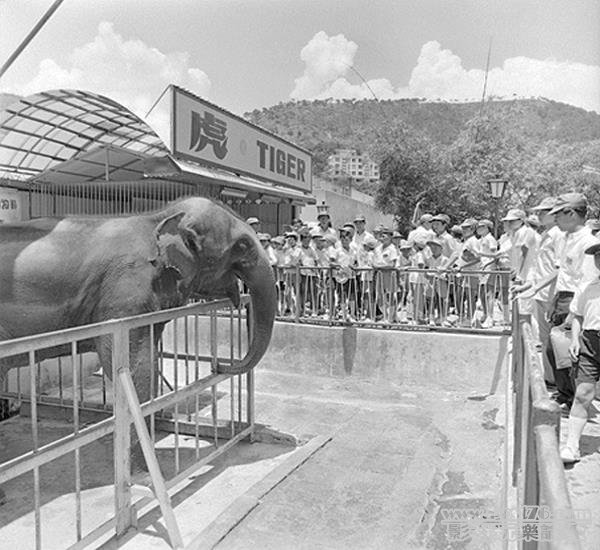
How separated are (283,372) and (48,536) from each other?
495 cm

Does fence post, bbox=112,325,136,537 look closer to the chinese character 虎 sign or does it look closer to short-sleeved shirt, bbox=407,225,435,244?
short-sleeved shirt, bbox=407,225,435,244

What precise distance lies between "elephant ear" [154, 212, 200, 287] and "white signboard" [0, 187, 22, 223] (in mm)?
8939

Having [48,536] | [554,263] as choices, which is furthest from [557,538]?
[554,263]

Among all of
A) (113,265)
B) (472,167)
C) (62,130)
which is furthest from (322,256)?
(472,167)

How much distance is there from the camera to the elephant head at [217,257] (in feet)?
14.1

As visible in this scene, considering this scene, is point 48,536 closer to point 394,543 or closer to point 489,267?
point 394,543

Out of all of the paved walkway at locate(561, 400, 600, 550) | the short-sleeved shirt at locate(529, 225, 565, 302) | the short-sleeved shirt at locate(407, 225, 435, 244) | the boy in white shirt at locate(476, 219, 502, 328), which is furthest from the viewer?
the short-sleeved shirt at locate(407, 225, 435, 244)

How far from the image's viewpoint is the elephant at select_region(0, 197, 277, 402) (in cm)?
415

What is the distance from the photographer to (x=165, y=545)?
3373 mm

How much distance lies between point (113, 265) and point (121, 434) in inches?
52.6

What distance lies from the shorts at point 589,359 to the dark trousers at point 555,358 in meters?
0.96

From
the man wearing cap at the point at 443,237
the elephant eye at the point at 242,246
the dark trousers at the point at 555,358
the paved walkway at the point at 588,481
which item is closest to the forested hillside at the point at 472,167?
the man wearing cap at the point at 443,237

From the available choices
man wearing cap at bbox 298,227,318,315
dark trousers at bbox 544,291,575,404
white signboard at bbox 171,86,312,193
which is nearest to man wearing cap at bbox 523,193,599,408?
dark trousers at bbox 544,291,575,404

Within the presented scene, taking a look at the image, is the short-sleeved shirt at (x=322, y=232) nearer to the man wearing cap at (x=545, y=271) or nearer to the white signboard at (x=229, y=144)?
the white signboard at (x=229, y=144)
